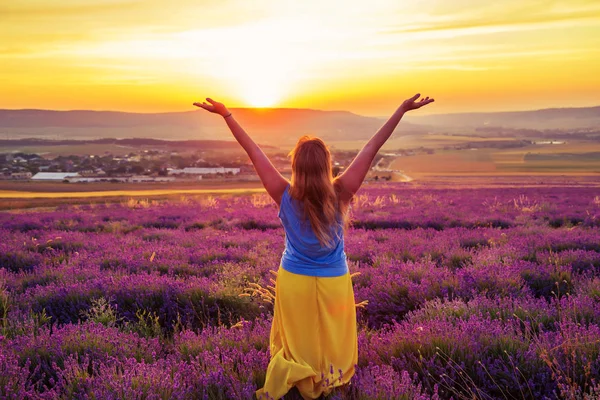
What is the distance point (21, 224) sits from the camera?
38.9 ft

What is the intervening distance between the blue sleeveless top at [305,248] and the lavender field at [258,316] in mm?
723

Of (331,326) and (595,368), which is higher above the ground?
(331,326)

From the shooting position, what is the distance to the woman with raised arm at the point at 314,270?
3.27m

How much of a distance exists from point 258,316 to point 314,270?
80.0 inches

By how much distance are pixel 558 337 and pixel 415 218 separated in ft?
30.3

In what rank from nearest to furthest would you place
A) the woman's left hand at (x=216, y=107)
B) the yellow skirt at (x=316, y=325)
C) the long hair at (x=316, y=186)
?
the long hair at (x=316, y=186) < the yellow skirt at (x=316, y=325) < the woman's left hand at (x=216, y=107)

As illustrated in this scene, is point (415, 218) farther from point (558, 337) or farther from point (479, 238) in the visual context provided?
point (558, 337)

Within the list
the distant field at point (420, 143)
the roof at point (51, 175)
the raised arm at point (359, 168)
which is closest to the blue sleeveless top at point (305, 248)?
the raised arm at point (359, 168)

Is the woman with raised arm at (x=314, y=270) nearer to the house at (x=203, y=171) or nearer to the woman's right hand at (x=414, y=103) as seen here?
the woman's right hand at (x=414, y=103)

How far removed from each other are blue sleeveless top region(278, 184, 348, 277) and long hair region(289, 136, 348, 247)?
0.18 feet

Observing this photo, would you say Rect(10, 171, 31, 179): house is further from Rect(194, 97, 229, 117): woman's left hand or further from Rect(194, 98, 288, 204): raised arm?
Rect(194, 98, 288, 204): raised arm

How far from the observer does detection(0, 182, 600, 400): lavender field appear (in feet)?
10.2

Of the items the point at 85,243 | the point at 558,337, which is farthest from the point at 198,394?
the point at 85,243

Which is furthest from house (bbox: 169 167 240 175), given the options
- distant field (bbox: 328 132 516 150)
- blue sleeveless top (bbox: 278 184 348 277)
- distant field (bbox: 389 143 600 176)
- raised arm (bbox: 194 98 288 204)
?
distant field (bbox: 328 132 516 150)
